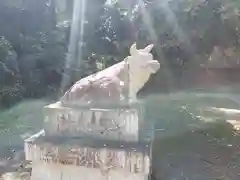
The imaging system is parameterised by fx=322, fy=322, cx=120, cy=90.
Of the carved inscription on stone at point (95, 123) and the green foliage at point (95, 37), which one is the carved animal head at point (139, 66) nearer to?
the carved inscription on stone at point (95, 123)

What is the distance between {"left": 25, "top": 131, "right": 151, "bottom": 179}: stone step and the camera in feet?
7.80

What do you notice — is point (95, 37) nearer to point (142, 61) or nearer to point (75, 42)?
point (75, 42)

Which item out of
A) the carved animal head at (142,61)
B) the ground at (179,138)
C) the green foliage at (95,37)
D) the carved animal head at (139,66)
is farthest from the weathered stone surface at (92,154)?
the green foliage at (95,37)

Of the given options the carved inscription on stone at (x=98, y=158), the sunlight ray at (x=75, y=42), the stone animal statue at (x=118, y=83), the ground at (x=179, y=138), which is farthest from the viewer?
the sunlight ray at (x=75, y=42)

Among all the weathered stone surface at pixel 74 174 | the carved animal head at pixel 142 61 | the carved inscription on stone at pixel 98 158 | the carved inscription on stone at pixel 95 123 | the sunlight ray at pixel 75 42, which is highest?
the sunlight ray at pixel 75 42

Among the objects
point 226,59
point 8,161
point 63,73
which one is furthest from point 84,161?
point 226,59

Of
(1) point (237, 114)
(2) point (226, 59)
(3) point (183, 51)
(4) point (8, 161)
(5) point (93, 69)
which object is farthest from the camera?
(2) point (226, 59)

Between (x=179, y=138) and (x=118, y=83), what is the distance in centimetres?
221

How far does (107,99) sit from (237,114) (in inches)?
154

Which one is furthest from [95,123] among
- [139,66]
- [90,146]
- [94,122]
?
[139,66]

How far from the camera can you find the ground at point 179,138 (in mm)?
3381

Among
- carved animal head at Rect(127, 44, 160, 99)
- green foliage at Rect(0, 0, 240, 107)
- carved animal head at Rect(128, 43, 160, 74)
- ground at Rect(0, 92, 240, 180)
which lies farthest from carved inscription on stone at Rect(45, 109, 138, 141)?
green foliage at Rect(0, 0, 240, 107)

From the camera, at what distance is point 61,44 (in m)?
5.91

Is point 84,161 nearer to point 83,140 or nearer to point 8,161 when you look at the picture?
point 83,140
